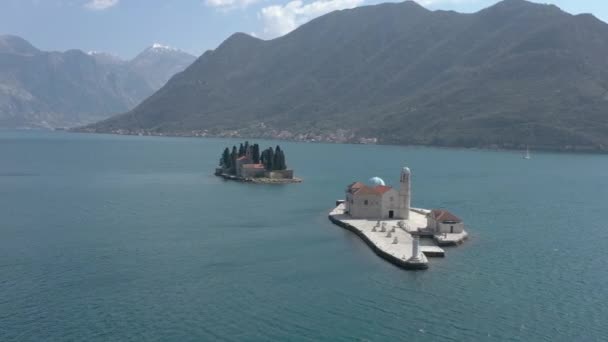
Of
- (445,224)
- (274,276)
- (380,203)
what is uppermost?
(380,203)

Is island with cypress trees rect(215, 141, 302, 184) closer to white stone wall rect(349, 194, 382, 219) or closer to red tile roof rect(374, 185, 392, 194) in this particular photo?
white stone wall rect(349, 194, 382, 219)

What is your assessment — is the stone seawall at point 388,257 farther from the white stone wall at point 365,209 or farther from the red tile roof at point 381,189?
the red tile roof at point 381,189

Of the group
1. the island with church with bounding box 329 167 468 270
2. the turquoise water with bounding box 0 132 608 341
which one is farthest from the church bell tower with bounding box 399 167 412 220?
the turquoise water with bounding box 0 132 608 341

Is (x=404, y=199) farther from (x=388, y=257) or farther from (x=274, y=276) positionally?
(x=274, y=276)

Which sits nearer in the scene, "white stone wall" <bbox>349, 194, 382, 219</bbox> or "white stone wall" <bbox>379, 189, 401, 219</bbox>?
"white stone wall" <bbox>379, 189, 401, 219</bbox>

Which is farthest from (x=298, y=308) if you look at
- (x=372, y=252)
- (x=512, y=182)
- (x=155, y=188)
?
(x=512, y=182)

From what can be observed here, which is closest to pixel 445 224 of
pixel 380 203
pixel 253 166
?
pixel 380 203

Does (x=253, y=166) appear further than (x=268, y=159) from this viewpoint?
No
